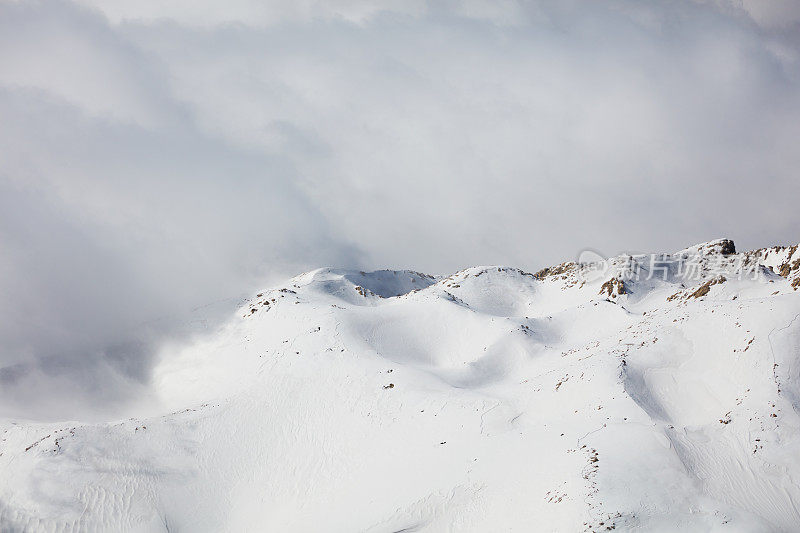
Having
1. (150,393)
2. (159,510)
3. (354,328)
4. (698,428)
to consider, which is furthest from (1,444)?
(698,428)

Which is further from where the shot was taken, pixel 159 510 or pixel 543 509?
pixel 159 510

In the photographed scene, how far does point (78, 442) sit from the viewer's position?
119 ft

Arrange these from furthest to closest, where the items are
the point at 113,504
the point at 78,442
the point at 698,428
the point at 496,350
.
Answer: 1. the point at 496,350
2. the point at 78,442
3. the point at 113,504
4. the point at 698,428

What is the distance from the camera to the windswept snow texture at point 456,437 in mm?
25297

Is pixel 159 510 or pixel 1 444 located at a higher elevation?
pixel 1 444

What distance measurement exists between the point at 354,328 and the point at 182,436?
21.6m

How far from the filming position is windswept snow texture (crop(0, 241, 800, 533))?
25297 millimetres

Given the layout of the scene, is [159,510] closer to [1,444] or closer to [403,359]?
[1,444]

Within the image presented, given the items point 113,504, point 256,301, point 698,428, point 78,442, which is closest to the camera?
point 698,428

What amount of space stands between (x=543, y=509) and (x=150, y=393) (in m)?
50.9

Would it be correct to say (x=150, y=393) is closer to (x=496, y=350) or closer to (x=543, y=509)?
(x=496, y=350)

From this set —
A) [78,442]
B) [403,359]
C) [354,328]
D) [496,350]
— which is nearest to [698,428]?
[496,350]

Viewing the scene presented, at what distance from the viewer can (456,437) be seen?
34281 mm

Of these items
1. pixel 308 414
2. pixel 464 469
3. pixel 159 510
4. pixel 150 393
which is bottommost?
pixel 464 469
